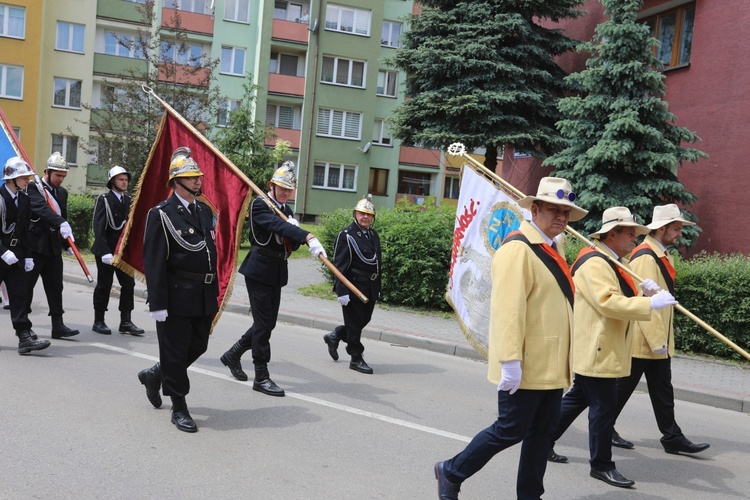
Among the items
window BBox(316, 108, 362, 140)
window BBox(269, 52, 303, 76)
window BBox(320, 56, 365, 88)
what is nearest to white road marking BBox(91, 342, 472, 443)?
window BBox(316, 108, 362, 140)

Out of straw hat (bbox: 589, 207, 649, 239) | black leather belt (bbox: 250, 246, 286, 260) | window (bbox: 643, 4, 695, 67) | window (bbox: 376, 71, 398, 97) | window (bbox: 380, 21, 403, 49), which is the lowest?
black leather belt (bbox: 250, 246, 286, 260)

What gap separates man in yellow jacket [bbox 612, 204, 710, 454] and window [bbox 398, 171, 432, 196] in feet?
121

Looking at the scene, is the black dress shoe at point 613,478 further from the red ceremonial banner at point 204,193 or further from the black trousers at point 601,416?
the red ceremonial banner at point 204,193

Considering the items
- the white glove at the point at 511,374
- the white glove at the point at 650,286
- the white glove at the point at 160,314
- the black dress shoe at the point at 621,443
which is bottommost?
the black dress shoe at the point at 621,443

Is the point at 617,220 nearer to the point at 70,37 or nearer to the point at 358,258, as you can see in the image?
the point at 358,258

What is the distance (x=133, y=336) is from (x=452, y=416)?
4.82 m

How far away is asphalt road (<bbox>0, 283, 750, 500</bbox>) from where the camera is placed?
4.75 metres

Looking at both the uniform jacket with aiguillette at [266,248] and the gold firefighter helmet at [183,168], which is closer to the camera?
the gold firefighter helmet at [183,168]

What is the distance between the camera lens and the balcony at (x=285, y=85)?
39344mm

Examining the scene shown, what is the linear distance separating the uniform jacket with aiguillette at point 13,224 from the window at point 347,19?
33145 mm

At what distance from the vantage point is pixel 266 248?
23.4 feet

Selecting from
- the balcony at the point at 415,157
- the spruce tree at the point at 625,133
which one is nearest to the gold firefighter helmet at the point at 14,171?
the spruce tree at the point at 625,133

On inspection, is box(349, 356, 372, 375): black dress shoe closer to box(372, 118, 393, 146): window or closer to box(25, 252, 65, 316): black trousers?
box(25, 252, 65, 316): black trousers

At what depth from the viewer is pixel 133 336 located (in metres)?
9.59
